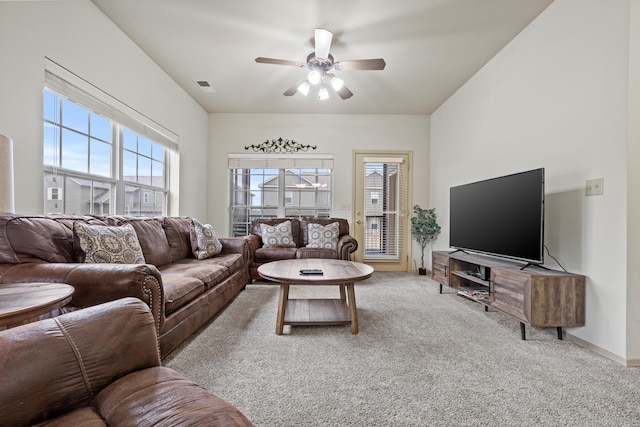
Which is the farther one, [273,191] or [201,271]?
[273,191]

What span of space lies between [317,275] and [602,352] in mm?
2008

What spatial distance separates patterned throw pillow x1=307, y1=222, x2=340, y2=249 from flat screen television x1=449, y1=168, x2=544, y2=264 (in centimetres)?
169

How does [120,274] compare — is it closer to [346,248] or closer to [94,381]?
[94,381]

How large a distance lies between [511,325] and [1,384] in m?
3.05

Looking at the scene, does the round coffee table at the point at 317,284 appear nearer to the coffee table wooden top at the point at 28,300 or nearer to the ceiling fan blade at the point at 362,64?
the coffee table wooden top at the point at 28,300

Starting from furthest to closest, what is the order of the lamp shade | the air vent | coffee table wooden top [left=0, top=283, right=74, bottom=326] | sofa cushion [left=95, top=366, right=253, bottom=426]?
1. the air vent
2. the lamp shade
3. coffee table wooden top [left=0, top=283, right=74, bottom=326]
4. sofa cushion [left=95, top=366, right=253, bottom=426]

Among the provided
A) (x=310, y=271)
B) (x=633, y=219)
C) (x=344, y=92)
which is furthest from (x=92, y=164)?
(x=633, y=219)

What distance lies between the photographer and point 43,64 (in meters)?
2.06

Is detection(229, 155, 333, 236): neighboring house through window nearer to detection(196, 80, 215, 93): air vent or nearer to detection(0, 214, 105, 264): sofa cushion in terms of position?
detection(196, 80, 215, 93): air vent

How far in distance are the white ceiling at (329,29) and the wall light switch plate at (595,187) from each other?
154cm

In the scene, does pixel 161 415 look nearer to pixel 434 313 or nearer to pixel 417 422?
pixel 417 422

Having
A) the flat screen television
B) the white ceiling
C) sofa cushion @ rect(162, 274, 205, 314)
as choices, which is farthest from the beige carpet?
the white ceiling

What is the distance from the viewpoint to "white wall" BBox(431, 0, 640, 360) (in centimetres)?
191

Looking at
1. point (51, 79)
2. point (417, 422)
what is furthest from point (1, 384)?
point (51, 79)
